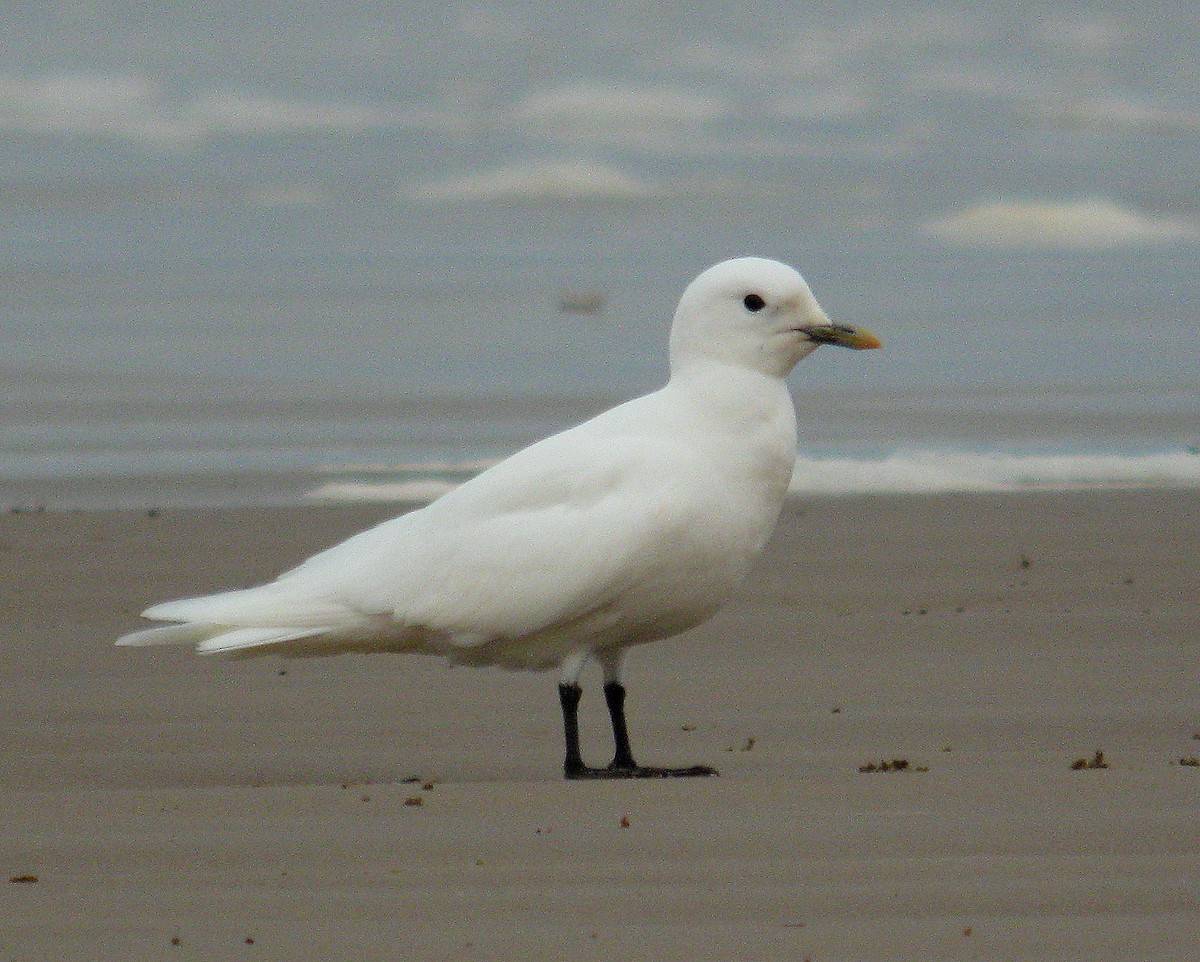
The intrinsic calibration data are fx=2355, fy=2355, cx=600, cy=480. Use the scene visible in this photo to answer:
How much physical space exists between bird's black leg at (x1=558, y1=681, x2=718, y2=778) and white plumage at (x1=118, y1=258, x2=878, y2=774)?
60mm

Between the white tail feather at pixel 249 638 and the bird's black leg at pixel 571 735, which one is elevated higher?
the white tail feather at pixel 249 638

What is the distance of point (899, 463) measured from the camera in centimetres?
1509

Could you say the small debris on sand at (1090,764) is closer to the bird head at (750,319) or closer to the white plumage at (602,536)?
the white plumage at (602,536)

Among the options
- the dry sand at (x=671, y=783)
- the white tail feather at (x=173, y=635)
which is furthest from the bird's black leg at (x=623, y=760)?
the white tail feather at (x=173, y=635)

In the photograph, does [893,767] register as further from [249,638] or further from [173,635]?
[173,635]

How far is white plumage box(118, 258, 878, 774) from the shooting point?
6434 millimetres

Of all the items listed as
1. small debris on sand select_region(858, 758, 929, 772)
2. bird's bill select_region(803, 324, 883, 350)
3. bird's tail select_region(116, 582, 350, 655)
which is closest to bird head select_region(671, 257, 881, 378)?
bird's bill select_region(803, 324, 883, 350)

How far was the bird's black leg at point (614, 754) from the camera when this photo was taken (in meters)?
6.44

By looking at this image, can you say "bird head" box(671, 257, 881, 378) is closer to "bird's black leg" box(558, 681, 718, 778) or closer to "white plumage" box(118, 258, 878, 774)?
"white plumage" box(118, 258, 878, 774)

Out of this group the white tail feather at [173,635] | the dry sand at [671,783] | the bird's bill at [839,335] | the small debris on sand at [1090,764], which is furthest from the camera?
the bird's bill at [839,335]

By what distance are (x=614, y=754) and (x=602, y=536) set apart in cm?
81

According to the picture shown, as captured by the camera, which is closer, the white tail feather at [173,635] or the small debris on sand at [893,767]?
the small debris on sand at [893,767]

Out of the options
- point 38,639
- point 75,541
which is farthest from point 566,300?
point 38,639

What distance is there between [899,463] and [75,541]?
5704 mm
